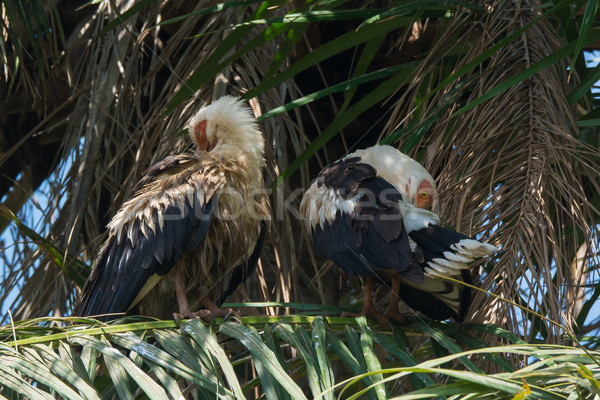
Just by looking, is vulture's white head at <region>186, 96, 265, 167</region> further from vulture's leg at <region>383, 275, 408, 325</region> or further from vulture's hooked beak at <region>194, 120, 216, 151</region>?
vulture's leg at <region>383, 275, 408, 325</region>

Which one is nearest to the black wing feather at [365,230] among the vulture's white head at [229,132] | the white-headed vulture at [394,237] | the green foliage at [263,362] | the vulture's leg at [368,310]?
the white-headed vulture at [394,237]

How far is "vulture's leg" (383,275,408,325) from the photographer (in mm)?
3049

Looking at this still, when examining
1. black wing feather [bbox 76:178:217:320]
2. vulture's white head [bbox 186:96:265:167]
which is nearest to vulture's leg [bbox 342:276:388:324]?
black wing feather [bbox 76:178:217:320]

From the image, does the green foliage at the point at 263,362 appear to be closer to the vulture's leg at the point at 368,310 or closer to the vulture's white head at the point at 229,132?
the vulture's leg at the point at 368,310

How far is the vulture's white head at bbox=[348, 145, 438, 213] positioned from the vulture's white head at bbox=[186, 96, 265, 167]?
52 centimetres

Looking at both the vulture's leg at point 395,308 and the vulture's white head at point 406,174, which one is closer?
the vulture's leg at point 395,308

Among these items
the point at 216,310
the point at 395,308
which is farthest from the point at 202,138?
the point at 395,308

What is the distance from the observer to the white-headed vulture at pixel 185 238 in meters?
3.16

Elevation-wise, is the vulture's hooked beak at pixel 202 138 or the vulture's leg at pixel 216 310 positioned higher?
the vulture's hooked beak at pixel 202 138

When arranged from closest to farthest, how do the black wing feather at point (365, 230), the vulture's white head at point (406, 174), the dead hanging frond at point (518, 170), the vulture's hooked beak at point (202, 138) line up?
the dead hanging frond at point (518, 170) → the black wing feather at point (365, 230) → the vulture's white head at point (406, 174) → the vulture's hooked beak at point (202, 138)

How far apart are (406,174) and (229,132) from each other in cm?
86

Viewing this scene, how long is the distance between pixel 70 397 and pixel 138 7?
2.04 metres

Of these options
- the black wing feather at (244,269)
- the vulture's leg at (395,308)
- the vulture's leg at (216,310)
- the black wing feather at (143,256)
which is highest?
the black wing feather at (143,256)

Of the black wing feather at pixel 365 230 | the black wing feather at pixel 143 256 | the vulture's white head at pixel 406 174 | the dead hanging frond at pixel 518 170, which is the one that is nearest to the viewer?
the dead hanging frond at pixel 518 170
